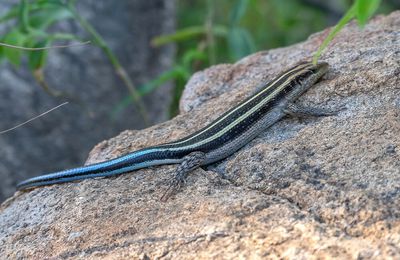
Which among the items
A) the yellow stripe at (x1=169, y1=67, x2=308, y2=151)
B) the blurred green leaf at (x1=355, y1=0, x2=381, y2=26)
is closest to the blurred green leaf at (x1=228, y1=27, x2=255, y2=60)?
the yellow stripe at (x1=169, y1=67, x2=308, y2=151)

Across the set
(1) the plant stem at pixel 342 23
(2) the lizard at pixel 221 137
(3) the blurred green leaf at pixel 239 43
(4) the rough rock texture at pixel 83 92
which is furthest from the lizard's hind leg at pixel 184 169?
(4) the rough rock texture at pixel 83 92

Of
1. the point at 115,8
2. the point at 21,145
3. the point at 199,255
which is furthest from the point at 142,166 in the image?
the point at 115,8

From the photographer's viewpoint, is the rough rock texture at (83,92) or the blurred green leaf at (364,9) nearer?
the blurred green leaf at (364,9)

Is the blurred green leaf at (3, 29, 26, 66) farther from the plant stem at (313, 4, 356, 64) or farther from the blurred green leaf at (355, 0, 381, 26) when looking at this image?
the blurred green leaf at (355, 0, 381, 26)

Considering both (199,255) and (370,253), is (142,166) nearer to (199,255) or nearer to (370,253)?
(199,255)

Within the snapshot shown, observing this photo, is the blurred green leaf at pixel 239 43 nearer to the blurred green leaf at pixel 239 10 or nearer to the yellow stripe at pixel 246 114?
the blurred green leaf at pixel 239 10
